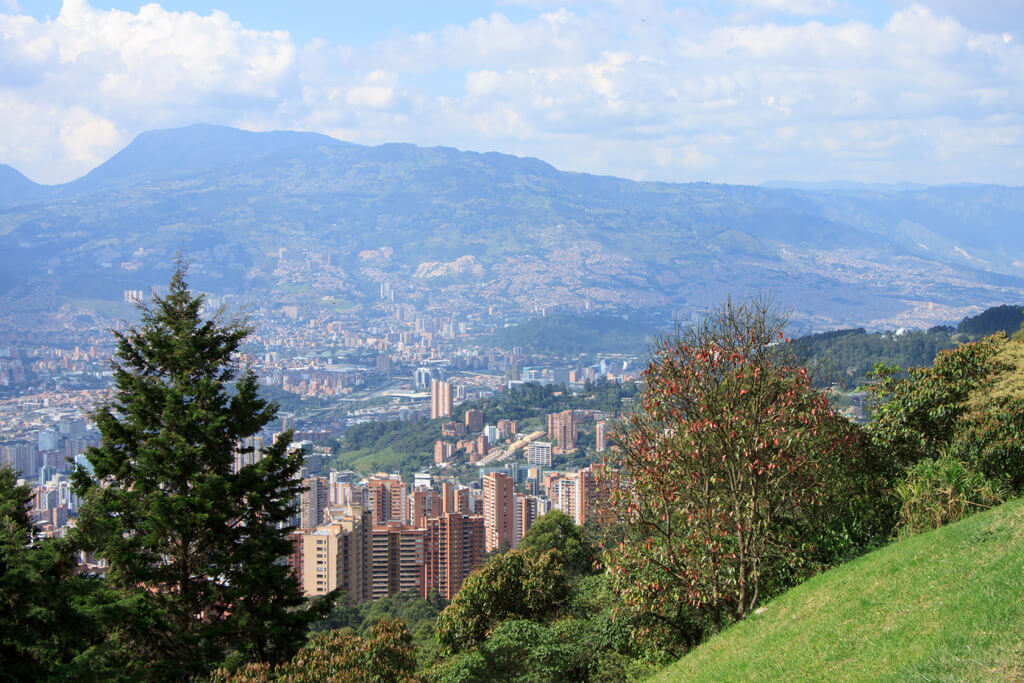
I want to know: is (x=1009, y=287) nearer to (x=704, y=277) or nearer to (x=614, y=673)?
(x=704, y=277)

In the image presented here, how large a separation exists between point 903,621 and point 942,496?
268 cm

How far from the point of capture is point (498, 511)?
33188mm

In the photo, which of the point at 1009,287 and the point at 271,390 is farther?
the point at 1009,287

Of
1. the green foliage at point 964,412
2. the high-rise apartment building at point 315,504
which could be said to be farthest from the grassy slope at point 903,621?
the high-rise apartment building at point 315,504

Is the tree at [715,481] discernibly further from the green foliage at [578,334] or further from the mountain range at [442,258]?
the mountain range at [442,258]

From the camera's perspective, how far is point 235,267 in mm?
154875

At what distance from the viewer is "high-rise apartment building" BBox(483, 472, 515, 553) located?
3294 centimetres

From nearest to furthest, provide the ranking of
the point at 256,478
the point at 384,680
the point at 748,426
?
the point at 748,426, the point at 384,680, the point at 256,478

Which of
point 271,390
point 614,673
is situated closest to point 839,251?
point 271,390

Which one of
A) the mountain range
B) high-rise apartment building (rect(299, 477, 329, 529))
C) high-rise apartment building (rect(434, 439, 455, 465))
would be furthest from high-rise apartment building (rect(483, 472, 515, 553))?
the mountain range

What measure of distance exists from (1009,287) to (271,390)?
378 ft

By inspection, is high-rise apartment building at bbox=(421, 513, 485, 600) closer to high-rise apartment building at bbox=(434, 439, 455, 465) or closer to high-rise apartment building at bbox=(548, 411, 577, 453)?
high-rise apartment building at bbox=(548, 411, 577, 453)

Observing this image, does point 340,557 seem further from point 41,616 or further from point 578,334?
point 578,334

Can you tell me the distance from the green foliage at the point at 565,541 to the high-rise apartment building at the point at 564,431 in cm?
4344
